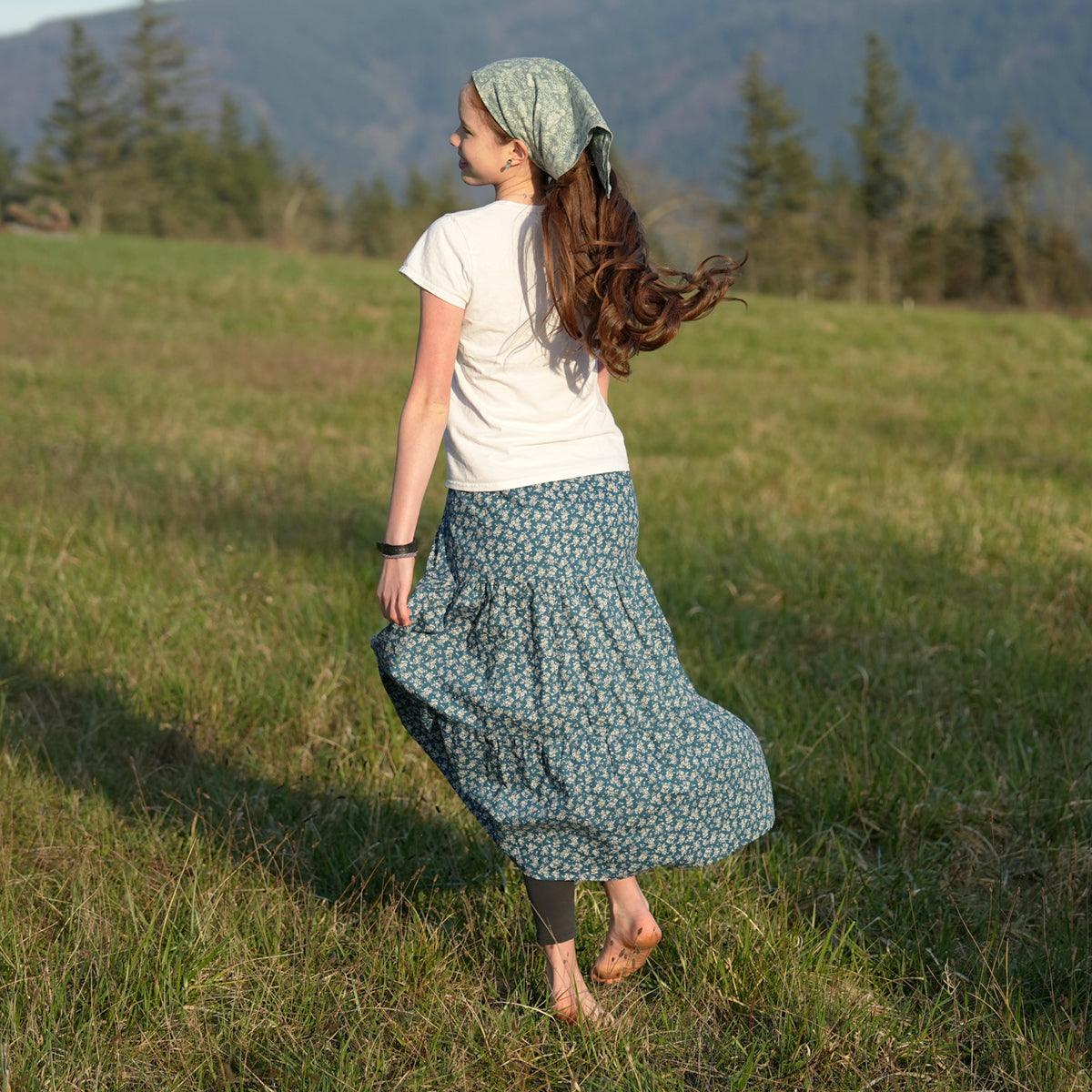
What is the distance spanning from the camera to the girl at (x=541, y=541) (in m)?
2.21

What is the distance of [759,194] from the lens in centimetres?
5769

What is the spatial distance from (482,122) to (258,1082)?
1890 millimetres

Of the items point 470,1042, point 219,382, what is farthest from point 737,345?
point 470,1042

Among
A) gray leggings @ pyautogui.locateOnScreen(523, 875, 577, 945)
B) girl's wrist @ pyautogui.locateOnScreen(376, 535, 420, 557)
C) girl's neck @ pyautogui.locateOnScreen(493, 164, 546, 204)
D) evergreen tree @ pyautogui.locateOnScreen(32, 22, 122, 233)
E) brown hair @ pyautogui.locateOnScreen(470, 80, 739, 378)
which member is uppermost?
evergreen tree @ pyautogui.locateOnScreen(32, 22, 122, 233)

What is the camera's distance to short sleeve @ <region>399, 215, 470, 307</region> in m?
2.19

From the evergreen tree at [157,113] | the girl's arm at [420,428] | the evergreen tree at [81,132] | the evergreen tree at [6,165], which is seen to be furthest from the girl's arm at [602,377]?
the evergreen tree at [6,165]

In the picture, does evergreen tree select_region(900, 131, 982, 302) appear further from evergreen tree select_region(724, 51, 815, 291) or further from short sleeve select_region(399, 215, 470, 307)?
short sleeve select_region(399, 215, 470, 307)

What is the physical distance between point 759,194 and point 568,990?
59.4 meters

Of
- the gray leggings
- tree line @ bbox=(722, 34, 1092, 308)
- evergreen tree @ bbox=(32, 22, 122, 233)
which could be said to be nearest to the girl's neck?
the gray leggings

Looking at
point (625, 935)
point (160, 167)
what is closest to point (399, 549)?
point (625, 935)

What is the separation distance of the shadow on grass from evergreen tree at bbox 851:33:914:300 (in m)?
50.9

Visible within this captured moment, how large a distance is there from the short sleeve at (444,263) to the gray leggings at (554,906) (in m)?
1.20

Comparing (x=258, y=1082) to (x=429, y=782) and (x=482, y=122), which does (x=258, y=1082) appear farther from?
(x=482, y=122)

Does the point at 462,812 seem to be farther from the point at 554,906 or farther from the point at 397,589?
the point at 397,589
